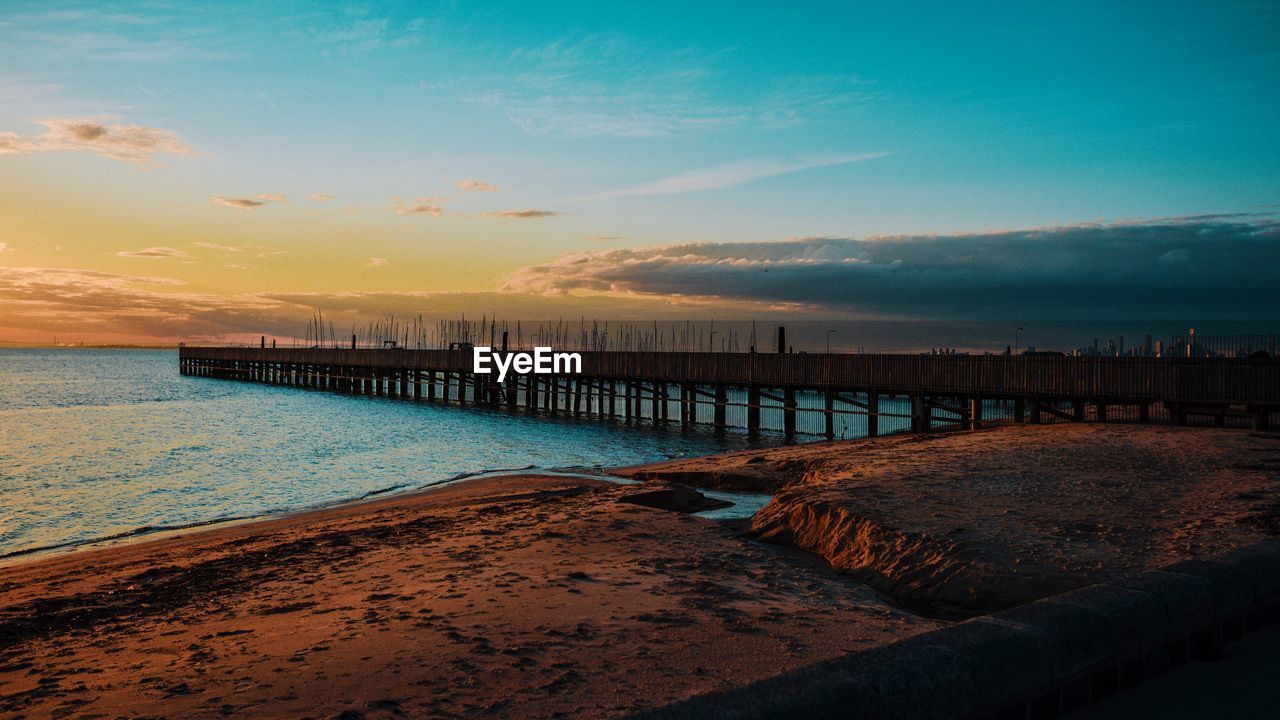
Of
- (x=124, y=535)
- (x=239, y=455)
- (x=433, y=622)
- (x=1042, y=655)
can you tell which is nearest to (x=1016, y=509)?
(x=433, y=622)

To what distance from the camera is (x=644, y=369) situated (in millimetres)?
48188

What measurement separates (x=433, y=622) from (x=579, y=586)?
1.83m

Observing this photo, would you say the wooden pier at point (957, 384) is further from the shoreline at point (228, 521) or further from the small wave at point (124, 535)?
the small wave at point (124, 535)

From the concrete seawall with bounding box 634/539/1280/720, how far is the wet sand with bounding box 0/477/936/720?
10.6ft

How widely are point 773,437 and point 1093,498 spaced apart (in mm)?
27196

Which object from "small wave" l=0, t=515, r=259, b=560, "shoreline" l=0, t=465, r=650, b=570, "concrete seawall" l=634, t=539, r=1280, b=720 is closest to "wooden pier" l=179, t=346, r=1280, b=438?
"shoreline" l=0, t=465, r=650, b=570

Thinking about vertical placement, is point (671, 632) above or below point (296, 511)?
above

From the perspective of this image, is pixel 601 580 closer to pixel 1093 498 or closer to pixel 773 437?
pixel 1093 498

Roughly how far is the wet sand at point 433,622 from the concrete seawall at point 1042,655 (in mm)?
3216

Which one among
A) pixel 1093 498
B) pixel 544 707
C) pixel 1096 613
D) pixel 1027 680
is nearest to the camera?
pixel 1027 680

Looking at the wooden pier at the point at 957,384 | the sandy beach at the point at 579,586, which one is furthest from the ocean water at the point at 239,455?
the sandy beach at the point at 579,586

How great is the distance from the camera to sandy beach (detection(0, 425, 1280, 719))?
6.43 metres

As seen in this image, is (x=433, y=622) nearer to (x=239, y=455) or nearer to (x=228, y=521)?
(x=228, y=521)

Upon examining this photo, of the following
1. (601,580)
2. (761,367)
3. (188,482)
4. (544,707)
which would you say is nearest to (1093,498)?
(601,580)
